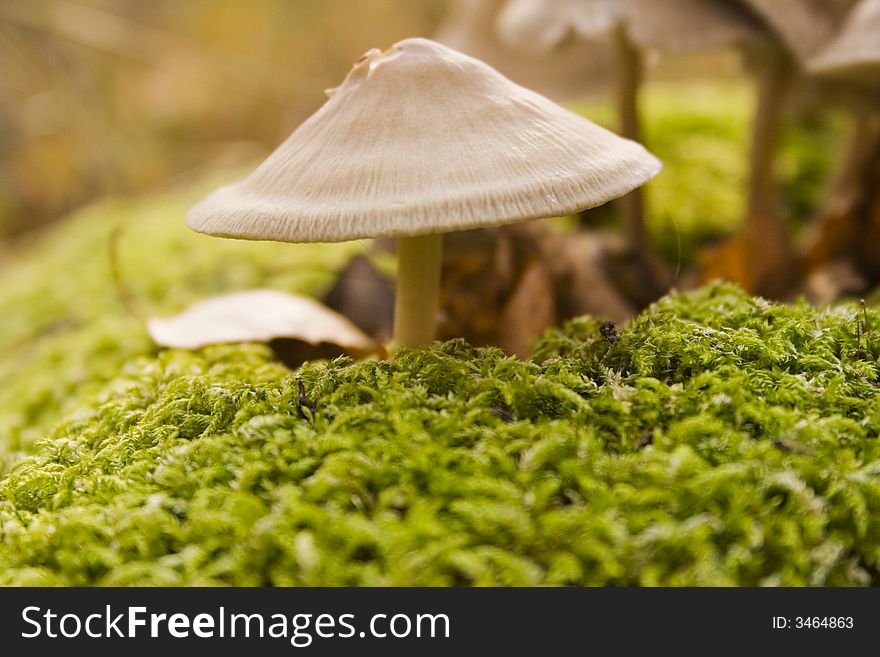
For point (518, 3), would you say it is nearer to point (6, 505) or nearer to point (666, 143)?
point (666, 143)

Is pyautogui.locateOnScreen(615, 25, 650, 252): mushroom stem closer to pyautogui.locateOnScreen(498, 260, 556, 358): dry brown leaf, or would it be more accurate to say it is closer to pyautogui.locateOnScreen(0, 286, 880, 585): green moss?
pyautogui.locateOnScreen(498, 260, 556, 358): dry brown leaf

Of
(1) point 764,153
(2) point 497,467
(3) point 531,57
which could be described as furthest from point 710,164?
(2) point 497,467

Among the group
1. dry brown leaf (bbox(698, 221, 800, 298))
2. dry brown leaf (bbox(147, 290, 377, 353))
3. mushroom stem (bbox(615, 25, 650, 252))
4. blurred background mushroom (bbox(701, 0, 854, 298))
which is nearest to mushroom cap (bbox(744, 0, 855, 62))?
blurred background mushroom (bbox(701, 0, 854, 298))

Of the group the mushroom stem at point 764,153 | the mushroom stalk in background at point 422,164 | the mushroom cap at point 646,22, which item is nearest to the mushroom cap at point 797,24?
the mushroom cap at point 646,22

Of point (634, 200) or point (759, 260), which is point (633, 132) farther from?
point (759, 260)
